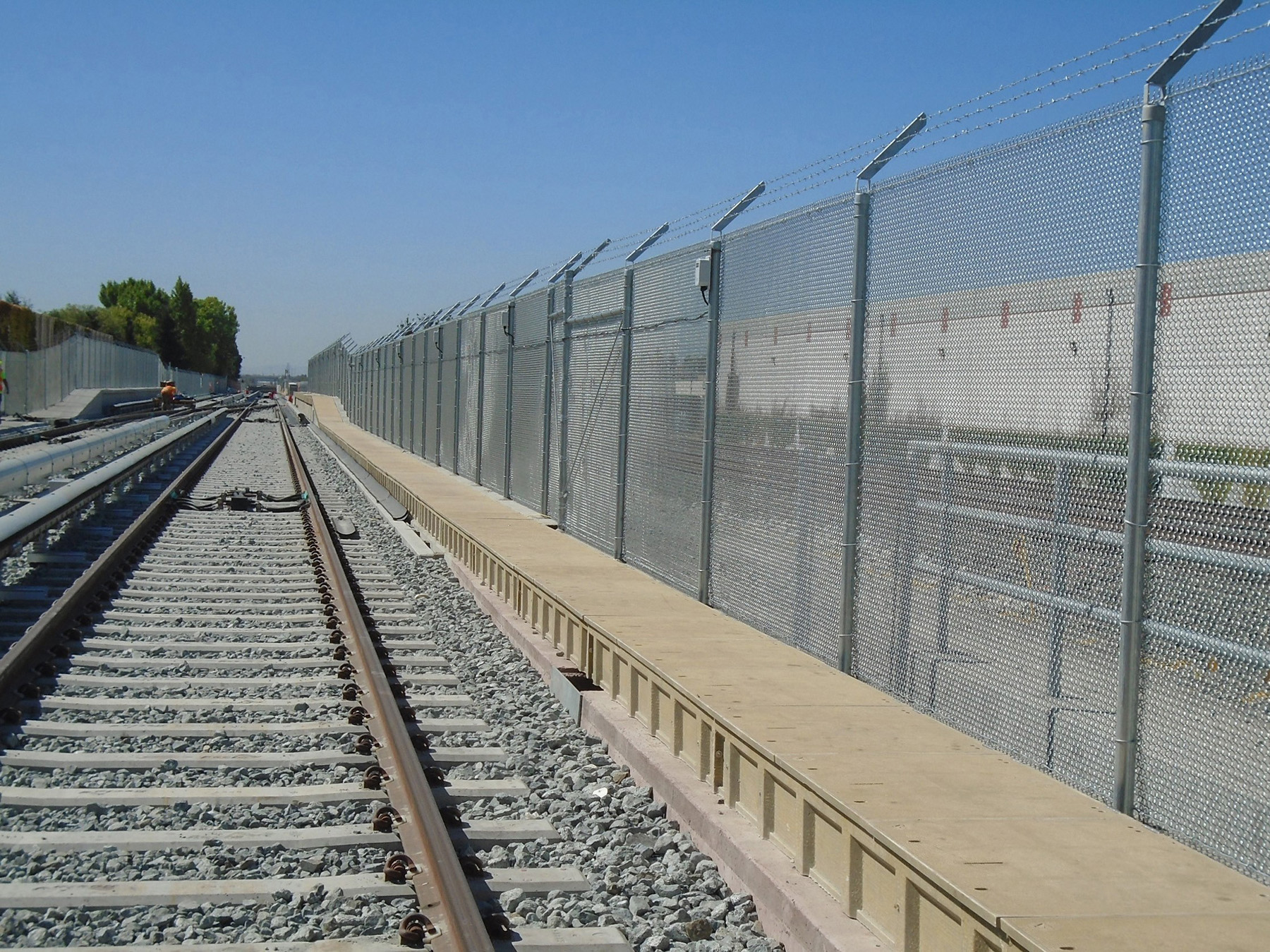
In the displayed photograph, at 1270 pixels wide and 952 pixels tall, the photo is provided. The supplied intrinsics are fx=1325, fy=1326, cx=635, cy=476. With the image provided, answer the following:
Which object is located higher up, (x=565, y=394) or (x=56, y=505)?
(x=565, y=394)

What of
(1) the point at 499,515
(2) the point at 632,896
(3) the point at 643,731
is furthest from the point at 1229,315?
(1) the point at 499,515

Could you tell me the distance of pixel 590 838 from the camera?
18.8 ft

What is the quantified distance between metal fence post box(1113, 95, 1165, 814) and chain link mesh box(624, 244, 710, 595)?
473 centimetres

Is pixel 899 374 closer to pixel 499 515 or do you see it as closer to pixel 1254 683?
pixel 1254 683

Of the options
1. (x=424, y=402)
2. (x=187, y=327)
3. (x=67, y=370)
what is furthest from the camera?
(x=187, y=327)

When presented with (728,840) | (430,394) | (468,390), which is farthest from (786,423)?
(430,394)

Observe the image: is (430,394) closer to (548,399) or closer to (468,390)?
(468,390)

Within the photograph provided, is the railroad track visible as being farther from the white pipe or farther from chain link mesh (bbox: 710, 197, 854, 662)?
the white pipe

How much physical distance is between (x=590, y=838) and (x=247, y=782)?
176 cm

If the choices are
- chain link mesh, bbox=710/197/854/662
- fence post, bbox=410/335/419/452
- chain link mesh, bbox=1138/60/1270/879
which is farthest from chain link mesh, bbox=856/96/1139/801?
fence post, bbox=410/335/419/452

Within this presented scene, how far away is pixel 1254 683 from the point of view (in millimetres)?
4215

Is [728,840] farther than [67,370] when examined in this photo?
No

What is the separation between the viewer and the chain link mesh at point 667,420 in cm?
951

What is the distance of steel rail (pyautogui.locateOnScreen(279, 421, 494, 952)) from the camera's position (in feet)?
14.6
